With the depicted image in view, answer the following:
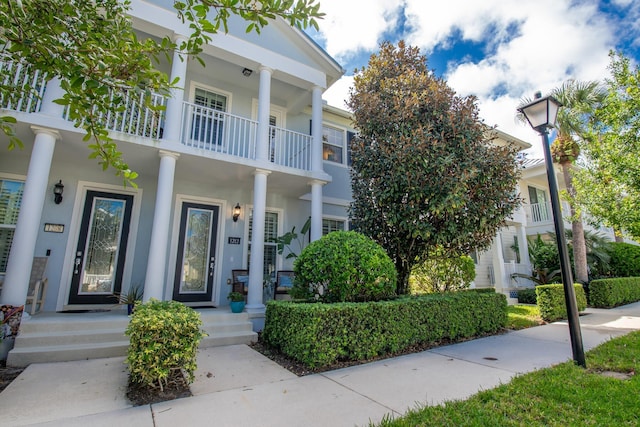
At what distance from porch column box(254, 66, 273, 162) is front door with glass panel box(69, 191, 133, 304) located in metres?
3.34

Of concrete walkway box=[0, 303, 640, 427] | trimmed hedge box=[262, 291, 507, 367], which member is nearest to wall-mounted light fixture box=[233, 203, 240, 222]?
trimmed hedge box=[262, 291, 507, 367]

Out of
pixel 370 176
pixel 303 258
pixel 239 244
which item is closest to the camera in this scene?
pixel 303 258

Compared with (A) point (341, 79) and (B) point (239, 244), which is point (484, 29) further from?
(B) point (239, 244)

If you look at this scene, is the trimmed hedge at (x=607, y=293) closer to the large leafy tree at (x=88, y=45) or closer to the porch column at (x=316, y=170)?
the porch column at (x=316, y=170)

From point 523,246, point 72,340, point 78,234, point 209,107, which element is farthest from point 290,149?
point 523,246

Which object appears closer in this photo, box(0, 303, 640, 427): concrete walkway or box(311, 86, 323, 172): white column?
box(0, 303, 640, 427): concrete walkway

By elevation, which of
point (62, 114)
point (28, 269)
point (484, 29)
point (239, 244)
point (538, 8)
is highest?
point (484, 29)

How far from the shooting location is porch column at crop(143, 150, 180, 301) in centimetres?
567

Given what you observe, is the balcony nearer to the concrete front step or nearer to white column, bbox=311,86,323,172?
white column, bbox=311,86,323,172

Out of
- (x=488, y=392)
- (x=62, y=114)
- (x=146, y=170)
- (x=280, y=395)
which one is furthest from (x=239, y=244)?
(x=488, y=392)

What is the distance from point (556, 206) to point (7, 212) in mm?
10014

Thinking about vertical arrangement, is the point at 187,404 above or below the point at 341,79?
below

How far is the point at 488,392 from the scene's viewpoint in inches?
133

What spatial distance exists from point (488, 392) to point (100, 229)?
793 centimetres
